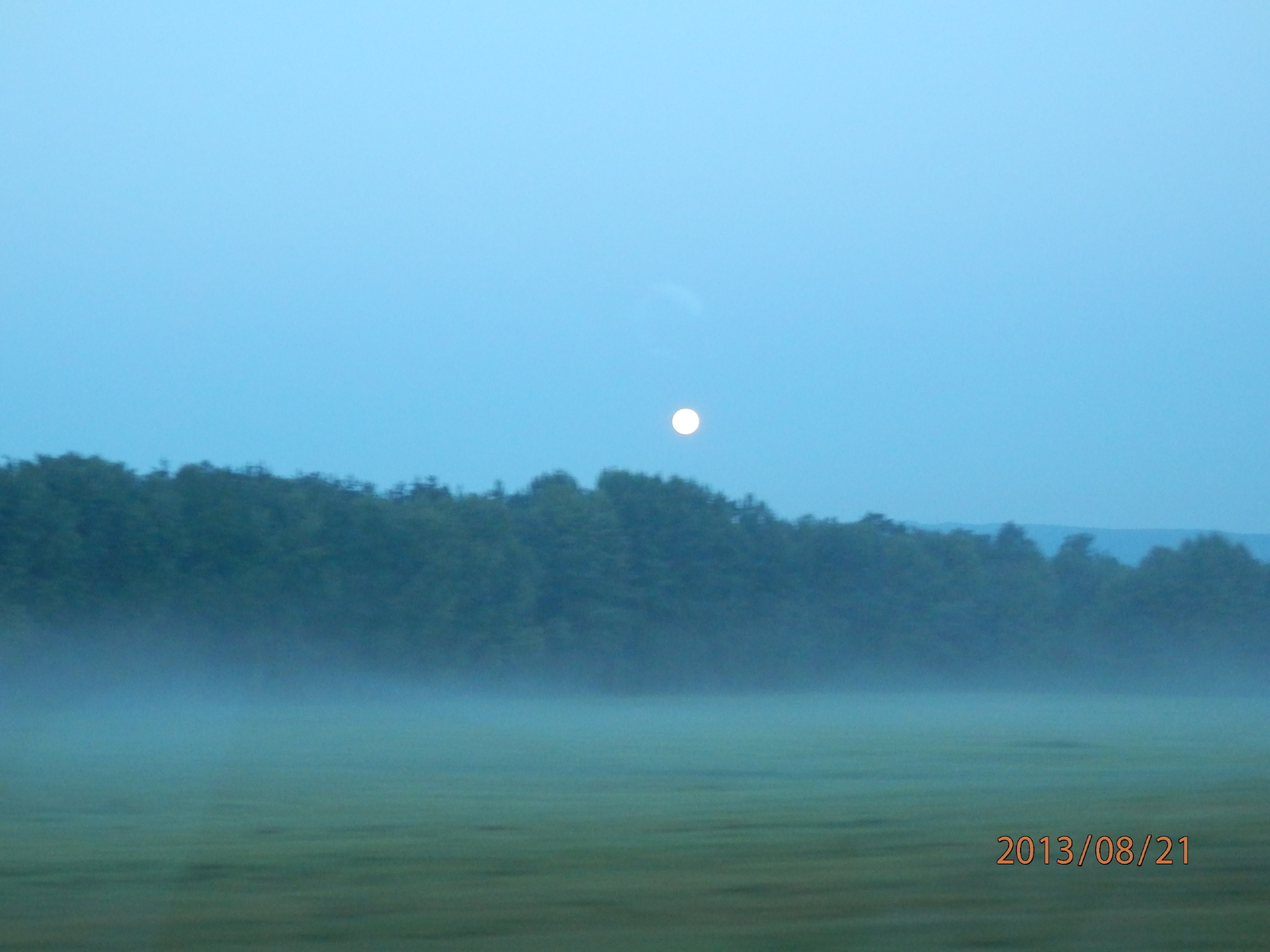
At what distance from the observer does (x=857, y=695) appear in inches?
1426

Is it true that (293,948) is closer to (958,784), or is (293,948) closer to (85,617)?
(958,784)

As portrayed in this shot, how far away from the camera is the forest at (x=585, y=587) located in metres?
35.0

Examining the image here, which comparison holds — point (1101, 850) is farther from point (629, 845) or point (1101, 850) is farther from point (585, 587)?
point (585, 587)

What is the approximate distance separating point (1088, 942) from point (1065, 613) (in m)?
41.1

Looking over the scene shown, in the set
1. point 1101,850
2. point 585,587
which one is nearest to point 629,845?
point 1101,850

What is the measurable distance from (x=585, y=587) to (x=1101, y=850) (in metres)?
35.6

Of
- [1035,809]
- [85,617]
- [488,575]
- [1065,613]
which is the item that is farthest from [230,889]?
[1065,613]

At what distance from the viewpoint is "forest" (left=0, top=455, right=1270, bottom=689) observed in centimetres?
3497

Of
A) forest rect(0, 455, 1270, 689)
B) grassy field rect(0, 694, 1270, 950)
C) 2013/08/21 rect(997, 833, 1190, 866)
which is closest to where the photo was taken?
grassy field rect(0, 694, 1270, 950)

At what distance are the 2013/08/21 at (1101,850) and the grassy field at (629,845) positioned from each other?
0.07 meters

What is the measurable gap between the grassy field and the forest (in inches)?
806

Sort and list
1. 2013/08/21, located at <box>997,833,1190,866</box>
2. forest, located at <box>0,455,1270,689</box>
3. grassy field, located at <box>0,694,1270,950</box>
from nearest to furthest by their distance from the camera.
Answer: grassy field, located at <box>0,694,1270,950</box> < 2013/08/21, located at <box>997,833,1190,866</box> < forest, located at <box>0,455,1270,689</box>

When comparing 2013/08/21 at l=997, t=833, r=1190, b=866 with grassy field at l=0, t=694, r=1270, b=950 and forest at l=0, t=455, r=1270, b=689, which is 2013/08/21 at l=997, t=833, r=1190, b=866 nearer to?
grassy field at l=0, t=694, r=1270, b=950

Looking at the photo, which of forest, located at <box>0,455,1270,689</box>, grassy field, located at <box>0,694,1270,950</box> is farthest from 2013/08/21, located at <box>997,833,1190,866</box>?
forest, located at <box>0,455,1270,689</box>
